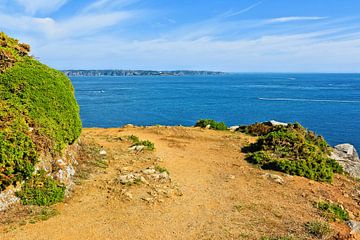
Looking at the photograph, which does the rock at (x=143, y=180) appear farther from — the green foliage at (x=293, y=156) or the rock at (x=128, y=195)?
the green foliage at (x=293, y=156)

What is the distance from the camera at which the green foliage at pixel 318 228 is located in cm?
1116

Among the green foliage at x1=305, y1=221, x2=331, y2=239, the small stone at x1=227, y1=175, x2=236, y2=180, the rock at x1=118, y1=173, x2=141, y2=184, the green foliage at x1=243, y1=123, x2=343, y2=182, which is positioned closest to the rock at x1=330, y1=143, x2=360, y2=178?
the green foliage at x1=243, y1=123, x2=343, y2=182

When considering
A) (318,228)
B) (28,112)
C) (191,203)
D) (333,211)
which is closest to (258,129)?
(333,211)

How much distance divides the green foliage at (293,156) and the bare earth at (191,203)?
2.07ft

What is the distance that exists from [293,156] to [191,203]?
819cm

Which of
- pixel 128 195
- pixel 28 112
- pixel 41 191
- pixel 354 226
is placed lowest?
pixel 354 226

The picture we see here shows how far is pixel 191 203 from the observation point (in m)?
13.3

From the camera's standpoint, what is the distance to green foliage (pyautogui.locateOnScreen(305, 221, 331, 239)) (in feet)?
36.6

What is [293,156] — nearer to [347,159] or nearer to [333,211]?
[347,159]

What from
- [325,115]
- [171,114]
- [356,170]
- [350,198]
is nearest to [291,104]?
[325,115]

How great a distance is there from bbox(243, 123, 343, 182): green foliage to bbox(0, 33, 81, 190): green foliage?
10.1 metres

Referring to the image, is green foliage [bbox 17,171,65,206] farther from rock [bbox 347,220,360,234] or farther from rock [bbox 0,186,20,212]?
rock [bbox 347,220,360,234]

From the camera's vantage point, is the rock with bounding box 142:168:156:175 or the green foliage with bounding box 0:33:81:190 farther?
the rock with bounding box 142:168:156:175

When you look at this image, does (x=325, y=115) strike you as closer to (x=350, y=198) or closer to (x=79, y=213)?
(x=350, y=198)
